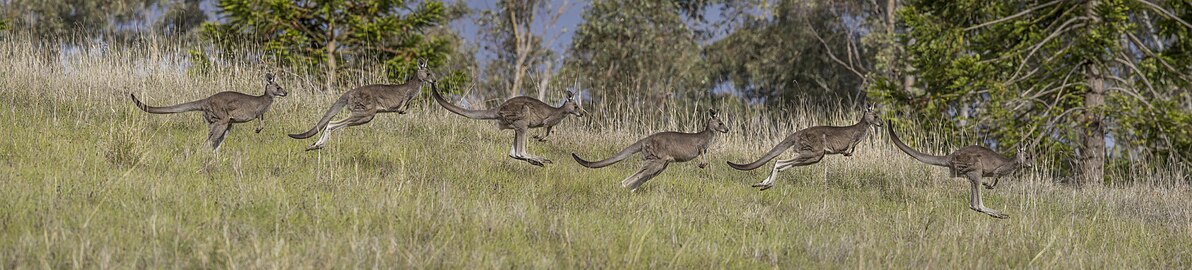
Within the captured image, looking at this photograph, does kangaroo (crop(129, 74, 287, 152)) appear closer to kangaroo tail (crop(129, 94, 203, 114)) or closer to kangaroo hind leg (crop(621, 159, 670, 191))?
kangaroo tail (crop(129, 94, 203, 114))

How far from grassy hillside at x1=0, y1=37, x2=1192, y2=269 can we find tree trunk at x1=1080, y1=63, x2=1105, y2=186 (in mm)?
4221

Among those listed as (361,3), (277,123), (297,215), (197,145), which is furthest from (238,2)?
(297,215)

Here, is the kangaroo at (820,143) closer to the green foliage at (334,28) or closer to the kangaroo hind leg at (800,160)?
the kangaroo hind leg at (800,160)

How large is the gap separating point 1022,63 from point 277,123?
11229 millimetres

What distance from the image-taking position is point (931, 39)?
620 inches

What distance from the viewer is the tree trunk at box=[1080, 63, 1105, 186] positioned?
14922mm

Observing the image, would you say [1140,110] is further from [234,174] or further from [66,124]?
[66,124]

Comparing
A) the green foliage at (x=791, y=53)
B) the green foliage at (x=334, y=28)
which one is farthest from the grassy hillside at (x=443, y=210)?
the green foliage at (x=791, y=53)

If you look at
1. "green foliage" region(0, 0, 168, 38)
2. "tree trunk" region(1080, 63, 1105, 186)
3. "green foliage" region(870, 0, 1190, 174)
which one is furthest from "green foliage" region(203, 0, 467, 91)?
"green foliage" region(0, 0, 168, 38)

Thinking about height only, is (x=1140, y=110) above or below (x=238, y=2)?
below

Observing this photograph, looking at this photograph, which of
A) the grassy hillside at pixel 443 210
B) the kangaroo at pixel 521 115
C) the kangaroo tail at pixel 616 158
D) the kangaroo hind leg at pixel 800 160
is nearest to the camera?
the grassy hillside at pixel 443 210

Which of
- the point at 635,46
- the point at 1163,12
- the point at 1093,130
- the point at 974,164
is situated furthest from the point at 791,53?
the point at 974,164

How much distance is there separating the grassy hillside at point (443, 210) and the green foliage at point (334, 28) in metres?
10.5

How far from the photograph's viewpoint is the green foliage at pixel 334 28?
21594 millimetres
